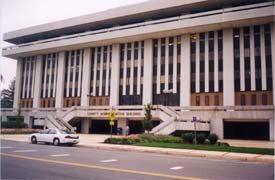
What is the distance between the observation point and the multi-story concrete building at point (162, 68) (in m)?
35.0

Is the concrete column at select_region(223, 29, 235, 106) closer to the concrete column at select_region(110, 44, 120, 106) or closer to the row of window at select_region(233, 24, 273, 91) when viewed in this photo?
the row of window at select_region(233, 24, 273, 91)

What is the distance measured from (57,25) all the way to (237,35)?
3118 cm

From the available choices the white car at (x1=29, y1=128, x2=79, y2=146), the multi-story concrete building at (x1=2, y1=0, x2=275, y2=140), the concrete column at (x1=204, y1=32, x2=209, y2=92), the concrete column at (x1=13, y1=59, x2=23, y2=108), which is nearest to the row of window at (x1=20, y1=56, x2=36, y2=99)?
the multi-story concrete building at (x1=2, y1=0, x2=275, y2=140)

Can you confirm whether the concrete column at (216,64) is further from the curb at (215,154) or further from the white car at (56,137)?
the white car at (56,137)

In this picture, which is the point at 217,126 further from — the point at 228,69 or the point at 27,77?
the point at 27,77

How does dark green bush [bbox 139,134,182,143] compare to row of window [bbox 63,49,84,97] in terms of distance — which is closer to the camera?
dark green bush [bbox 139,134,182,143]

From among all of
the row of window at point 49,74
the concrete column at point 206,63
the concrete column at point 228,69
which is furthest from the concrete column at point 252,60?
the row of window at point 49,74

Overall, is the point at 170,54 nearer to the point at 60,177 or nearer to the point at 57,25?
the point at 57,25

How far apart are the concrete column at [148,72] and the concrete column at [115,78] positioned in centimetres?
482

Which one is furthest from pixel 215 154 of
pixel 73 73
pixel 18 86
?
pixel 18 86

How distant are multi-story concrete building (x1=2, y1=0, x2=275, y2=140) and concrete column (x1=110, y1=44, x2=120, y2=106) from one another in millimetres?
160

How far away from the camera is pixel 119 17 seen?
45344 mm

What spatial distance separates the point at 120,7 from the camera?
45.3 meters

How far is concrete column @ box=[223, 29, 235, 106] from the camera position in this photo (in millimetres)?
36656
